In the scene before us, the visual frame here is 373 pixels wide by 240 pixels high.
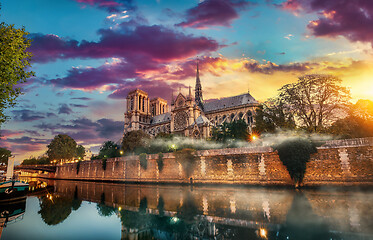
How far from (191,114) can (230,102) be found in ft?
44.5

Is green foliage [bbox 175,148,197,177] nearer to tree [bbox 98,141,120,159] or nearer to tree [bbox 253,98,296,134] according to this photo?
tree [bbox 253,98,296,134]

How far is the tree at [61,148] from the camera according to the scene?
173ft

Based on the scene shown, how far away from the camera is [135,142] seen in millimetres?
35562

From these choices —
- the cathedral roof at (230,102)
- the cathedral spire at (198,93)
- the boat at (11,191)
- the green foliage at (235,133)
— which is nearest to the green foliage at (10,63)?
the boat at (11,191)

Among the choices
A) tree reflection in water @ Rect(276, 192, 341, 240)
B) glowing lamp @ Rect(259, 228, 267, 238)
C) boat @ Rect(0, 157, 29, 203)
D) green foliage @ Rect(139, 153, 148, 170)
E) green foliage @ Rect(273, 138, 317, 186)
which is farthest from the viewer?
green foliage @ Rect(139, 153, 148, 170)

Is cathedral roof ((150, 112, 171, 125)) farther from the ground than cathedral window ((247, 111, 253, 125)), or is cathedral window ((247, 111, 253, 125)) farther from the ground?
cathedral roof ((150, 112, 171, 125))

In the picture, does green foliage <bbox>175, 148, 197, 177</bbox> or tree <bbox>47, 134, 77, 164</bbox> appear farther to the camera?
tree <bbox>47, 134, 77, 164</bbox>

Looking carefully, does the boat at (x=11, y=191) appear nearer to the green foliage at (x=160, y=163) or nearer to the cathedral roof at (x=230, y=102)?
the green foliage at (x=160, y=163)

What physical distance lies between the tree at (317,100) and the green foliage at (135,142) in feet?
77.1

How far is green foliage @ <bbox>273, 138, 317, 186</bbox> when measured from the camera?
16828 mm

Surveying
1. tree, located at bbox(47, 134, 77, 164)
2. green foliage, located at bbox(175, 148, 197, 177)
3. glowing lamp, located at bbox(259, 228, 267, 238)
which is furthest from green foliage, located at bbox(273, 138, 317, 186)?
tree, located at bbox(47, 134, 77, 164)

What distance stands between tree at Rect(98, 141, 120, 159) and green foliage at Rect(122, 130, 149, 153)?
15.3 ft

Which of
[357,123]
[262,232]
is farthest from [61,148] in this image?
[357,123]

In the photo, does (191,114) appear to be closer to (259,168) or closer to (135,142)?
(135,142)
